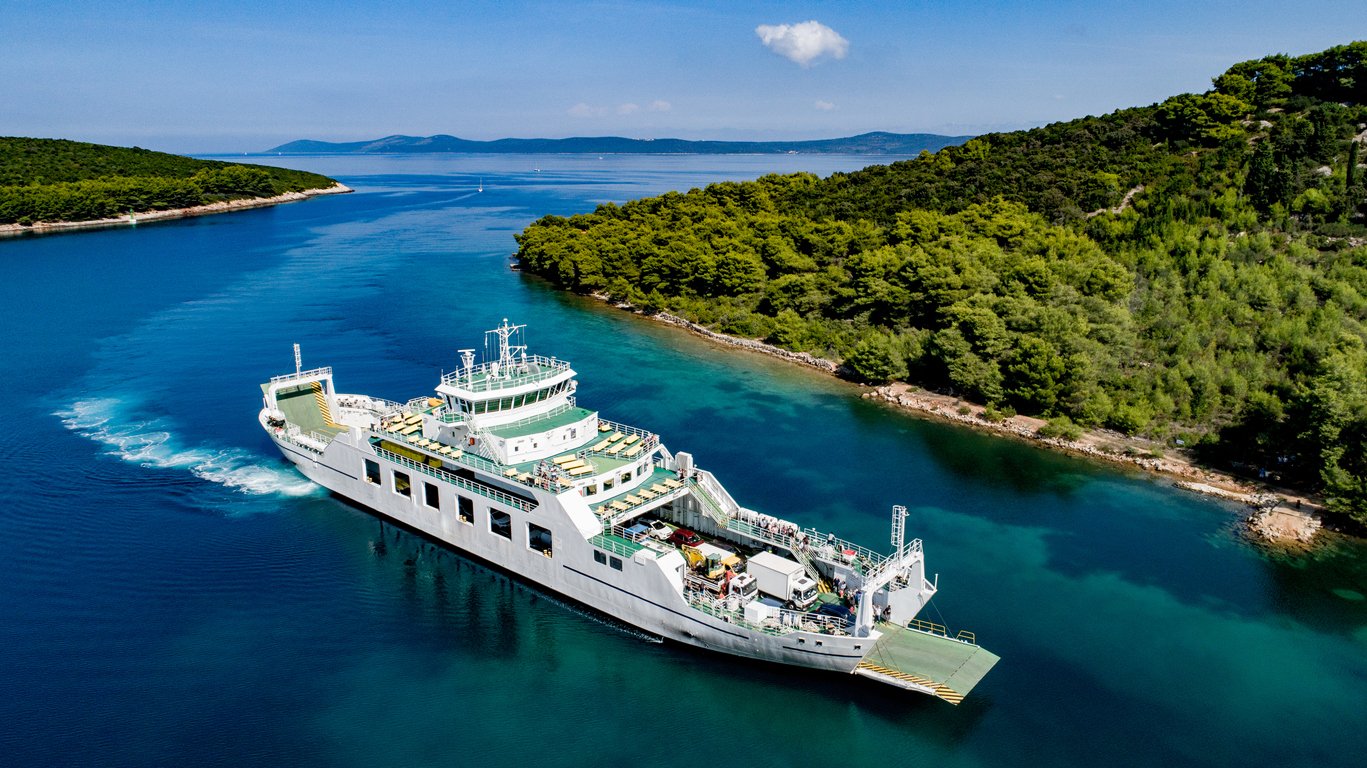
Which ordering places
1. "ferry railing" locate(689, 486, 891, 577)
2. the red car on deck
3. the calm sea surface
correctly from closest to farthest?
1. the calm sea surface
2. "ferry railing" locate(689, 486, 891, 577)
3. the red car on deck

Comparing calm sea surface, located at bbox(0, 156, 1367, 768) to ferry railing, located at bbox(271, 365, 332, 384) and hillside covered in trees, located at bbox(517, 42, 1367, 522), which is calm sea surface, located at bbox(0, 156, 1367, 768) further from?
hillside covered in trees, located at bbox(517, 42, 1367, 522)

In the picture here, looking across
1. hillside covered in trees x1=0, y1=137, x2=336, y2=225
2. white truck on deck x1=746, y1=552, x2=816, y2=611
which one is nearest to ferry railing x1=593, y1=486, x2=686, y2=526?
white truck on deck x1=746, y1=552, x2=816, y2=611

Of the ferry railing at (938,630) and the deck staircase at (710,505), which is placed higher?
the deck staircase at (710,505)

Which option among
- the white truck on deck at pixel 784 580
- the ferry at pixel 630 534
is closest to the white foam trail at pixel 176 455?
the ferry at pixel 630 534

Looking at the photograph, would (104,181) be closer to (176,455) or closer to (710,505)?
(176,455)

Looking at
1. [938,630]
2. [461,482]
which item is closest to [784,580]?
[938,630]

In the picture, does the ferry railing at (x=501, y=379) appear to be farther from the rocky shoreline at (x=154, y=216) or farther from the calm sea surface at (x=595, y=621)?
the rocky shoreline at (x=154, y=216)

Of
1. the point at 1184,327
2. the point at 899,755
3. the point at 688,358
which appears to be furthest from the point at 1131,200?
the point at 899,755
